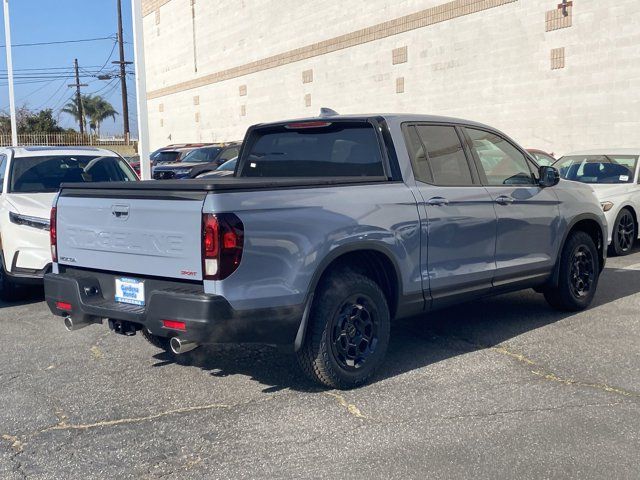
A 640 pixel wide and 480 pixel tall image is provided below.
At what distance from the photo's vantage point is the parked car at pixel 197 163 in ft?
67.5

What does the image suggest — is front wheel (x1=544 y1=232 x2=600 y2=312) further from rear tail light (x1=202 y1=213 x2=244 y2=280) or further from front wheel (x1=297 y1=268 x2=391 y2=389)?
rear tail light (x1=202 y1=213 x2=244 y2=280)

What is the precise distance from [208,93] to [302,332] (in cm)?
4071

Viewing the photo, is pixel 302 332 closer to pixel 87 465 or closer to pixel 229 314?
pixel 229 314

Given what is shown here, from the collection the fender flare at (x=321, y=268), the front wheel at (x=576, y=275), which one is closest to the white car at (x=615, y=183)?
the front wheel at (x=576, y=275)

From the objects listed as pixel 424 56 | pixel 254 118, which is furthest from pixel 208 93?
pixel 424 56

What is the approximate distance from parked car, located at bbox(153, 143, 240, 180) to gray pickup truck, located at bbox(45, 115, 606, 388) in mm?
12664

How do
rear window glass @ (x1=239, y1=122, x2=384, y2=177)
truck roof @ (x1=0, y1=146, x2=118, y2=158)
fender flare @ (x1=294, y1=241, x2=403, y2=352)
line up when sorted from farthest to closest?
1. truck roof @ (x1=0, y1=146, x2=118, y2=158)
2. rear window glass @ (x1=239, y1=122, x2=384, y2=177)
3. fender flare @ (x1=294, y1=241, x2=403, y2=352)

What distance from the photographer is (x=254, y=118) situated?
128 ft

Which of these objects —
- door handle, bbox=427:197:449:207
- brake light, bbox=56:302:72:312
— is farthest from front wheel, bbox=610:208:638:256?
brake light, bbox=56:302:72:312

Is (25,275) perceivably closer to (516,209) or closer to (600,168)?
(516,209)

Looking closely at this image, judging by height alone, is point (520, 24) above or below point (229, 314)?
above

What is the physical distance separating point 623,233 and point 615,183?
2.56 feet

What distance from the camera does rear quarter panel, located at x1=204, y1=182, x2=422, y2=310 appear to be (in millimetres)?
4645

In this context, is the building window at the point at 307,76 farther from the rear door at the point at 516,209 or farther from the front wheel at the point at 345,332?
the front wheel at the point at 345,332
